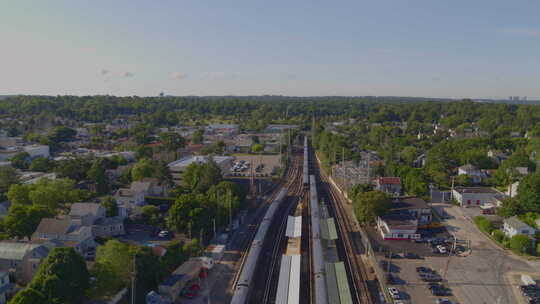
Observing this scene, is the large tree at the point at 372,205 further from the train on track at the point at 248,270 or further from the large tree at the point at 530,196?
the large tree at the point at 530,196

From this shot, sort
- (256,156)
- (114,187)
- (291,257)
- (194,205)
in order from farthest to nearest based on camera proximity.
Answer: (256,156) < (114,187) < (194,205) < (291,257)

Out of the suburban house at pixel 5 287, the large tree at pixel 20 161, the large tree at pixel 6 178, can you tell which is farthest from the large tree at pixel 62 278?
the large tree at pixel 20 161

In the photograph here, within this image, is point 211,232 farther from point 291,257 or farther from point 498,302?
point 498,302

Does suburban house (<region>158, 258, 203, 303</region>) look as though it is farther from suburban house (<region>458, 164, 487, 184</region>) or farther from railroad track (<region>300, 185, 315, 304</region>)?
suburban house (<region>458, 164, 487, 184</region>)

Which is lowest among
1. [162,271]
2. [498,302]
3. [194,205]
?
[498,302]

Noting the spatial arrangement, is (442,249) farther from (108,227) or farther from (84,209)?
(84,209)

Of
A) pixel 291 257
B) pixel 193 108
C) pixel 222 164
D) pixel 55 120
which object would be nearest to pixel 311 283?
pixel 291 257
